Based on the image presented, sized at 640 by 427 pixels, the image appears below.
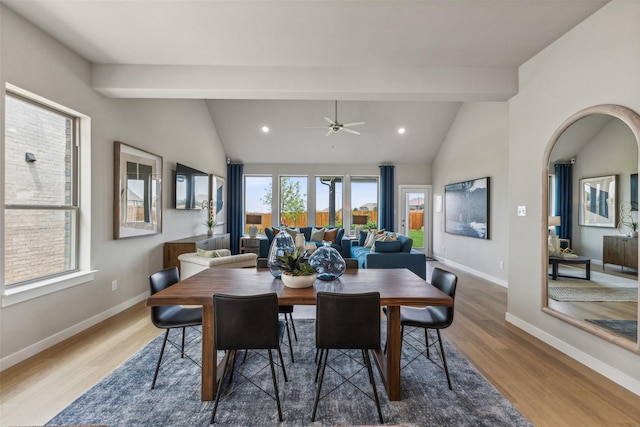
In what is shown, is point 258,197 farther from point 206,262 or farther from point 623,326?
point 623,326

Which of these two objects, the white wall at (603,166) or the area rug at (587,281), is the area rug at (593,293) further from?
the white wall at (603,166)

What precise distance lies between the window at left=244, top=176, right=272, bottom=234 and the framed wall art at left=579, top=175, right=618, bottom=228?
6.75 m

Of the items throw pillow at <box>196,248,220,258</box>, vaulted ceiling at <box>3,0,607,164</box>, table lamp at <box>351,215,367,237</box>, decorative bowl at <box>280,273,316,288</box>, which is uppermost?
vaulted ceiling at <box>3,0,607,164</box>

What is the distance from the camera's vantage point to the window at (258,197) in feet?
27.1

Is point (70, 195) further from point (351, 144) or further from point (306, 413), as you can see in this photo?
point (351, 144)

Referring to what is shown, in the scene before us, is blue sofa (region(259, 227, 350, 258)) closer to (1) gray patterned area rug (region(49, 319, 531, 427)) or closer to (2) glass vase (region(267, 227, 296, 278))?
(1) gray patterned area rug (region(49, 319, 531, 427))

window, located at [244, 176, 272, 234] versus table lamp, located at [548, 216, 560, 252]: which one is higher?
window, located at [244, 176, 272, 234]

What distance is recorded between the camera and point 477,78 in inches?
129

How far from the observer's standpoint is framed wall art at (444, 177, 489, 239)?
18.4 feet

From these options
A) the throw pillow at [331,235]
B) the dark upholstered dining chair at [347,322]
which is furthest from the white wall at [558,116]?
the throw pillow at [331,235]

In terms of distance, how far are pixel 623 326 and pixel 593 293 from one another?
0.35 meters

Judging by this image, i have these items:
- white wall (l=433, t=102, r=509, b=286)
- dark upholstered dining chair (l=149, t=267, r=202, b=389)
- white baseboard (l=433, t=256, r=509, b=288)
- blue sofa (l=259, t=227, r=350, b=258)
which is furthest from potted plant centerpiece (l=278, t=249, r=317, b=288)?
blue sofa (l=259, t=227, r=350, b=258)

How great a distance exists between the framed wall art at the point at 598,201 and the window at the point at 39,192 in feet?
15.6

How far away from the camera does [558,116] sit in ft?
9.16
